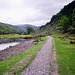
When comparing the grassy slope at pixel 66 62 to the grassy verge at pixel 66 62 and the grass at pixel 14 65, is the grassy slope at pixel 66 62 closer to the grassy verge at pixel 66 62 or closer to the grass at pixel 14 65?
the grassy verge at pixel 66 62

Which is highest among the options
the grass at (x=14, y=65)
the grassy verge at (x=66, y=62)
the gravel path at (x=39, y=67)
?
the grassy verge at (x=66, y=62)

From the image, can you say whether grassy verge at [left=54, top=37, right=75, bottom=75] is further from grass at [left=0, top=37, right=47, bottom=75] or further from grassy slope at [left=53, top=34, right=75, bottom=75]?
grass at [left=0, top=37, right=47, bottom=75]

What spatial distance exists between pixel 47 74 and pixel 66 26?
2884 inches

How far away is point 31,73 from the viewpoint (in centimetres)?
897

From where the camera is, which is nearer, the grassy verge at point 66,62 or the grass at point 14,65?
the grassy verge at point 66,62

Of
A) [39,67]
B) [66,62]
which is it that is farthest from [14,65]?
[66,62]

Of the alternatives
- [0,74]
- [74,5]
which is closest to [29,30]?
[74,5]

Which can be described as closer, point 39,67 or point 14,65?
point 39,67

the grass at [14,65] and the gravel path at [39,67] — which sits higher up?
the gravel path at [39,67]

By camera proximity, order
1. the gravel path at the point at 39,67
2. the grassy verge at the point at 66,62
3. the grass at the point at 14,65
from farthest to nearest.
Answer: the grass at the point at 14,65 < the gravel path at the point at 39,67 < the grassy verge at the point at 66,62

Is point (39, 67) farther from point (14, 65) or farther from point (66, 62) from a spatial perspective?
point (66, 62)

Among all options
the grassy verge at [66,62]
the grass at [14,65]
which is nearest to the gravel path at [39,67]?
the grass at [14,65]

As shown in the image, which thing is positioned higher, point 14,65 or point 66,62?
point 66,62

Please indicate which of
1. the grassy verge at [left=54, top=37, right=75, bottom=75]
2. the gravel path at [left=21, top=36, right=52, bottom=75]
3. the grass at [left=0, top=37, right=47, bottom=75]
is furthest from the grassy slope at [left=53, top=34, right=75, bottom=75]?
the grass at [left=0, top=37, right=47, bottom=75]
